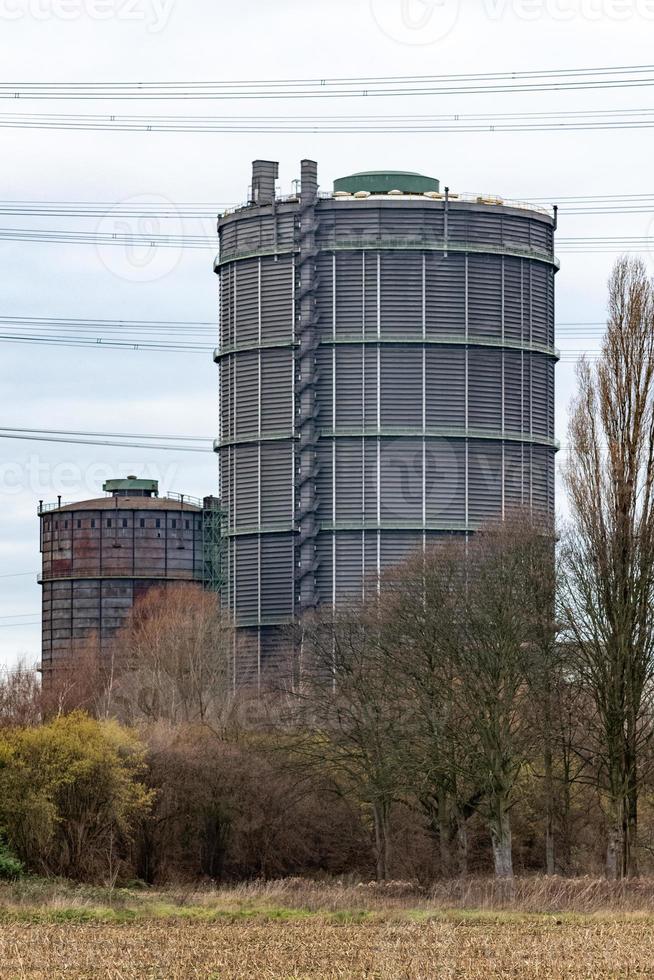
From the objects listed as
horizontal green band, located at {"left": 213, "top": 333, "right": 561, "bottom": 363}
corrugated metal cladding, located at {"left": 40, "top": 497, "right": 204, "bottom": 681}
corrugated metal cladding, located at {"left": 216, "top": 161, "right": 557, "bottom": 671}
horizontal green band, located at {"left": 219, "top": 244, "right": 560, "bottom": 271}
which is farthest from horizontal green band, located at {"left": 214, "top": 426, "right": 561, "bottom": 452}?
corrugated metal cladding, located at {"left": 40, "top": 497, "right": 204, "bottom": 681}

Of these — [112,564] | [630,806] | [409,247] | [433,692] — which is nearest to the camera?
[630,806]

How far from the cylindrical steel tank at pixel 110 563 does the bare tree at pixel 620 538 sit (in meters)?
44.3

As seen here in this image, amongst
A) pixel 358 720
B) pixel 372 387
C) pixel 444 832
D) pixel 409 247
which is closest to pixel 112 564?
pixel 372 387

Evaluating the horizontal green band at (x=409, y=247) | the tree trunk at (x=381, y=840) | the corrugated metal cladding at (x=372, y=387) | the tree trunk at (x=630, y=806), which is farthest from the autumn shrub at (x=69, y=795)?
the horizontal green band at (x=409, y=247)

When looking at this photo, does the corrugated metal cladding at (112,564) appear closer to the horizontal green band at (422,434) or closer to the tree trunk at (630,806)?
the horizontal green band at (422,434)

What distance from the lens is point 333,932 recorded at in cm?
2864

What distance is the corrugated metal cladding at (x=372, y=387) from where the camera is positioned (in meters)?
69.8

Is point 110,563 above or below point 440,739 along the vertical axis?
above

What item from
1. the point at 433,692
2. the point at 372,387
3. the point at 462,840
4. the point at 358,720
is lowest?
the point at 462,840

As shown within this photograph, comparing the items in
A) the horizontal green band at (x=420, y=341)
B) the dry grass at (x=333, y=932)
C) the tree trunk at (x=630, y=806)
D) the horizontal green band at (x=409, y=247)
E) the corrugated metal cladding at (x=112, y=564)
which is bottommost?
the dry grass at (x=333, y=932)

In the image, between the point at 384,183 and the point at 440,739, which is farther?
the point at 384,183

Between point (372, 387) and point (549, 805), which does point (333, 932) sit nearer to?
point (549, 805)

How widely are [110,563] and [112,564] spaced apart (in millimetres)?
126

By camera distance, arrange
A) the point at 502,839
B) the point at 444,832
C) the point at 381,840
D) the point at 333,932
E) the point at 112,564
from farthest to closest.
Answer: the point at 112,564
the point at 381,840
the point at 444,832
the point at 502,839
the point at 333,932
